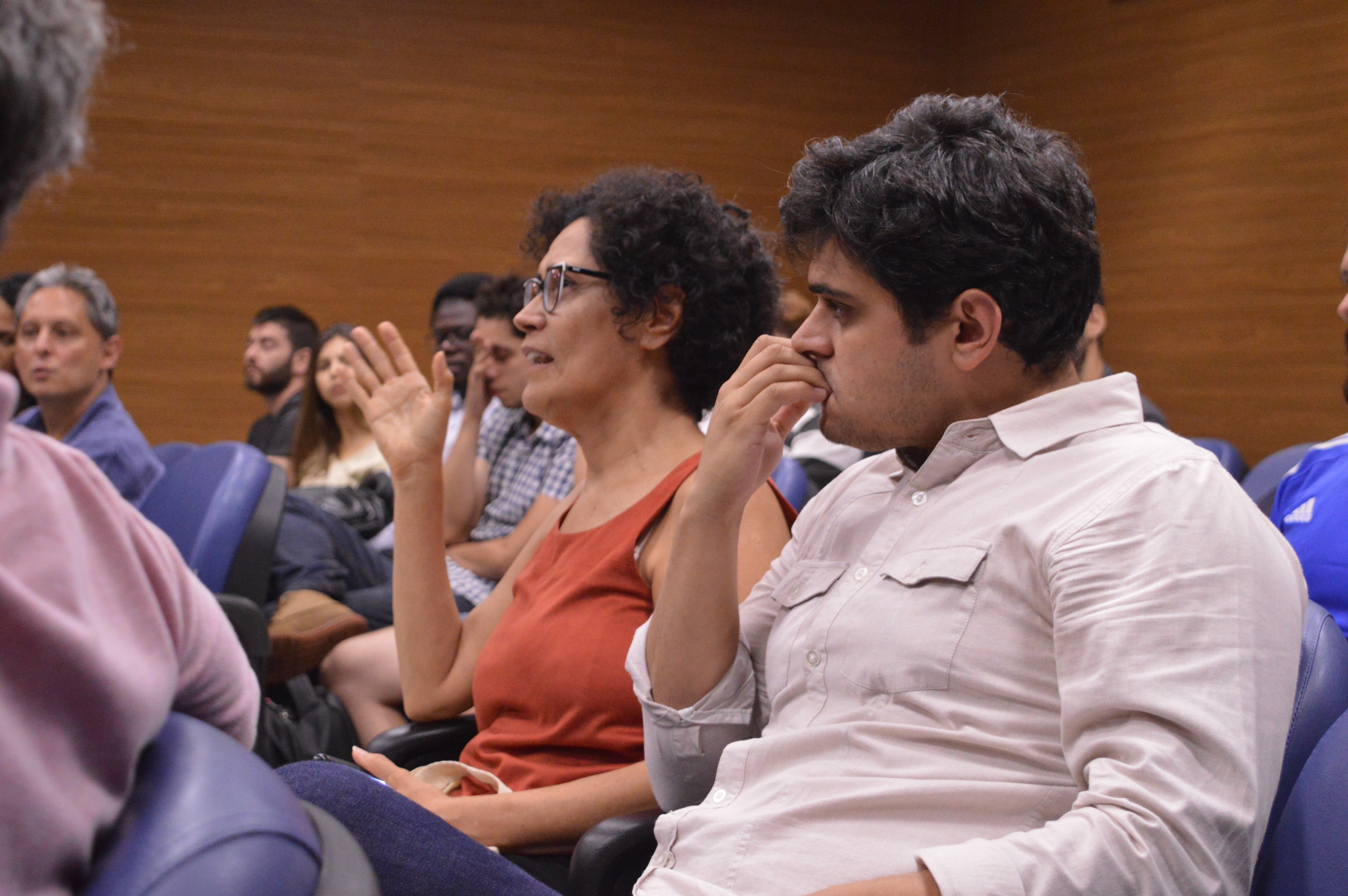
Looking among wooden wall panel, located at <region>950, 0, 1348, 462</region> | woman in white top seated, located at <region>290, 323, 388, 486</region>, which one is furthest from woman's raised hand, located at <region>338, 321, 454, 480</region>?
wooden wall panel, located at <region>950, 0, 1348, 462</region>

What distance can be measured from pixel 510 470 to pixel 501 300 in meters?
0.55

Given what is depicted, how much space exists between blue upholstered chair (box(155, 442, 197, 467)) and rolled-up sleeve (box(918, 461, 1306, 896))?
278cm

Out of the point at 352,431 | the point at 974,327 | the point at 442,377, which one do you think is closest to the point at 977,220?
the point at 974,327

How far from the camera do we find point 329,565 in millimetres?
3020

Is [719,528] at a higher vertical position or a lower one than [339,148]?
lower

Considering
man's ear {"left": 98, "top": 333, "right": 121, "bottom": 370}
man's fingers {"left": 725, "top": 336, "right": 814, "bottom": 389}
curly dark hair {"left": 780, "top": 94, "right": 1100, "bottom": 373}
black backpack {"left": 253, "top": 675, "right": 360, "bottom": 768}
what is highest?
curly dark hair {"left": 780, "top": 94, "right": 1100, "bottom": 373}

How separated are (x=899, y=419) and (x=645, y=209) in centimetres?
72

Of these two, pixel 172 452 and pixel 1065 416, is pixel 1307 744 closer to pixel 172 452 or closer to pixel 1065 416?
pixel 1065 416

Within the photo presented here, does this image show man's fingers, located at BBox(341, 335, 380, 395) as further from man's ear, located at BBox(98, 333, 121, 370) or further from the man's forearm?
man's ear, located at BBox(98, 333, 121, 370)

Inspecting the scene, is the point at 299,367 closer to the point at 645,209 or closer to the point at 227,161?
the point at 227,161

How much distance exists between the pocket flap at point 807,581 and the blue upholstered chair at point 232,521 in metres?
1.71

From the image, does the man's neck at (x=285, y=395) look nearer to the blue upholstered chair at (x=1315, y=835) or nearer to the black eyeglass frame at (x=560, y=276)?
the black eyeglass frame at (x=560, y=276)

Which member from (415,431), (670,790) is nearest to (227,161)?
(415,431)

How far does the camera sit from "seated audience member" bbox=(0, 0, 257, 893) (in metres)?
0.55
